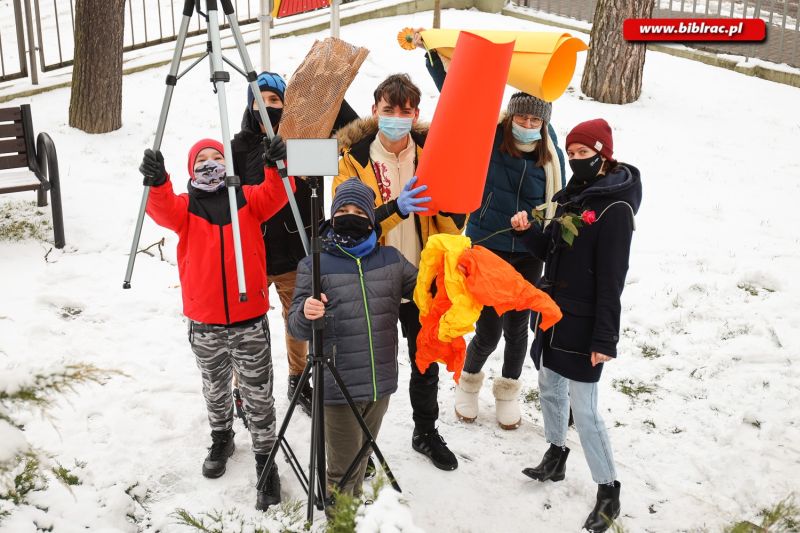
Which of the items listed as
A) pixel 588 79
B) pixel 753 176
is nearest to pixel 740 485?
pixel 753 176

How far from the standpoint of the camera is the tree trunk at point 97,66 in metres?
7.17

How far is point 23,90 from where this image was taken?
8.52m

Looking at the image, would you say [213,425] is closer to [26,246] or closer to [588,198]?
[588,198]

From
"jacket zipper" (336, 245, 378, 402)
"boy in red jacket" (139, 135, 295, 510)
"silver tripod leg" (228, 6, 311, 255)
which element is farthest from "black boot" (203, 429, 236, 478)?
"silver tripod leg" (228, 6, 311, 255)

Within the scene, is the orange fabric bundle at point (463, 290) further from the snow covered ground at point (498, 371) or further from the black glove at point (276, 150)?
the snow covered ground at point (498, 371)

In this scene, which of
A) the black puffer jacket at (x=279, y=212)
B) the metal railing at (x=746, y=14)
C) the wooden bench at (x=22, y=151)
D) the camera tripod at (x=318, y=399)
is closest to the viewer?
the camera tripod at (x=318, y=399)

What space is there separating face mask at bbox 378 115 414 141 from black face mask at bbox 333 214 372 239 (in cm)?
60

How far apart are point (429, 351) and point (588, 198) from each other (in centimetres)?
98

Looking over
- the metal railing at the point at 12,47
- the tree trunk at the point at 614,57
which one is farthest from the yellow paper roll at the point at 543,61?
the metal railing at the point at 12,47

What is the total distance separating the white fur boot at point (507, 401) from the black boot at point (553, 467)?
1.50ft

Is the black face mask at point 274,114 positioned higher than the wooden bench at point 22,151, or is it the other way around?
the black face mask at point 274,114

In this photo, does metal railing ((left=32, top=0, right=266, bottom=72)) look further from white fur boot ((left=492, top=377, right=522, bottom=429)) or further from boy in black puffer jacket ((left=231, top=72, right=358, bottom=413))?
white fur boot ((left=492, top=377, right=522, bottom=429))

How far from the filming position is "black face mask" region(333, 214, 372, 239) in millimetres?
2812

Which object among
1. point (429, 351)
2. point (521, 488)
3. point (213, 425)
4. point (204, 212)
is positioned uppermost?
point (204, 212)
